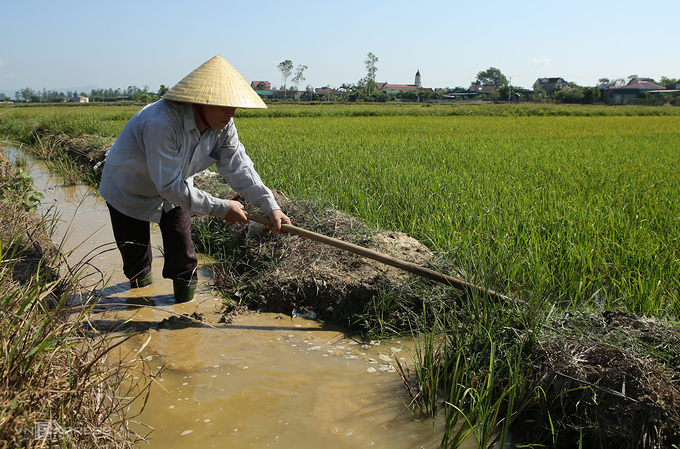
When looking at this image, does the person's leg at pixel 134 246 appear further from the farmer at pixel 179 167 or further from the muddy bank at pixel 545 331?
the muddy bank at pixel 545 331

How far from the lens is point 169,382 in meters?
2.01

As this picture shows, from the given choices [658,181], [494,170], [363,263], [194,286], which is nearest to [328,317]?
[363,263]

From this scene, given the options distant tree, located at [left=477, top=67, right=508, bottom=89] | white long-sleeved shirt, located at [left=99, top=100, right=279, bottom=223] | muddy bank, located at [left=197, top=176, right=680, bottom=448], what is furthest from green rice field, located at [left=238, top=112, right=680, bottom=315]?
distant tree, located at [left=477, top=67, right=508, bottom=89]

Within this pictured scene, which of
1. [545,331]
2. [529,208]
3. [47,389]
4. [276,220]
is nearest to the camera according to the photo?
[47,389]

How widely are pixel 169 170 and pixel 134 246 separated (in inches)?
30.5

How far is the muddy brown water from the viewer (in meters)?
1.69

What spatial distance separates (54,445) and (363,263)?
1926 millimetres

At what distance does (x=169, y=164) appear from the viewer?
7.72 feet

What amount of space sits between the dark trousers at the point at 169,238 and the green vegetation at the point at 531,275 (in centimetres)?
114

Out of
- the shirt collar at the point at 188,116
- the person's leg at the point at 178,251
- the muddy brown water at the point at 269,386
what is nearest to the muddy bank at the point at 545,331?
the muddy brown water at the point at 269,386

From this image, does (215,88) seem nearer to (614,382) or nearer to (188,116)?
(188,116)

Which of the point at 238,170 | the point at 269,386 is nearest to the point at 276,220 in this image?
the point at 238,170

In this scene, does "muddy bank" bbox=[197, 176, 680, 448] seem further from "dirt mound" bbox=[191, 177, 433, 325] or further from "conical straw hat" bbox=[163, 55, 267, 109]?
"conical straw hat" bbox=[163, 55, 267, 109]

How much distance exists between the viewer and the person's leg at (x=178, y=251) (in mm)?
2750
